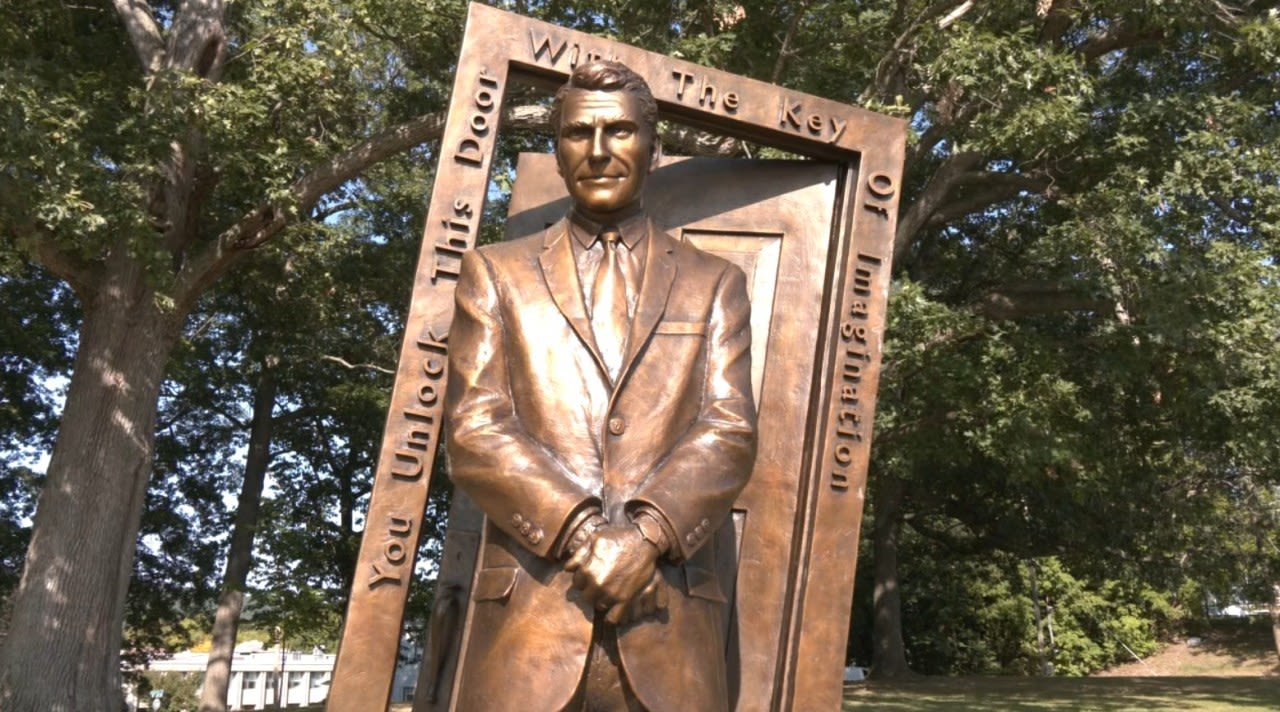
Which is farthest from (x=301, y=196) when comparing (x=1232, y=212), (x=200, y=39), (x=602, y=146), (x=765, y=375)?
(x=602, y=146)

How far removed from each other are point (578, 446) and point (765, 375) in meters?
1.32

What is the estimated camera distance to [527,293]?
3791 millimetres

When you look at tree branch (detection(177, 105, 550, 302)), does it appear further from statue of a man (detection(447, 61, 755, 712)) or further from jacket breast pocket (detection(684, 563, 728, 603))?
jacket breast pocket (detection(684, 563, 728, 603))

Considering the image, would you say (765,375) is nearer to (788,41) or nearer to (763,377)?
(763,377)

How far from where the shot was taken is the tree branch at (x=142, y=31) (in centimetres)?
1470

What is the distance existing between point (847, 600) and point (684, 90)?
6.16 feet

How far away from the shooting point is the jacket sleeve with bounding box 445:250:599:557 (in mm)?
3301

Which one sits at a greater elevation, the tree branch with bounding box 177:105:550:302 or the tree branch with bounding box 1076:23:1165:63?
the tree branch with bounding box 1076:23:1165:63

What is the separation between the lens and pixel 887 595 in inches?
931

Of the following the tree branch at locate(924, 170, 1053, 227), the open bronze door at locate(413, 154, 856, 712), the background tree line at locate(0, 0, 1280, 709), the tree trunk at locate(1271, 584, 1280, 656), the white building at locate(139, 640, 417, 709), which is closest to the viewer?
the open bronze door at locate(413, 154, 856, 712)

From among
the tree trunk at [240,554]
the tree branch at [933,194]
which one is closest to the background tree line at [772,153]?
the tree branch at [933,194]

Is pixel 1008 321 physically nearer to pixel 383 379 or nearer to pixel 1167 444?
pixel 1167 444

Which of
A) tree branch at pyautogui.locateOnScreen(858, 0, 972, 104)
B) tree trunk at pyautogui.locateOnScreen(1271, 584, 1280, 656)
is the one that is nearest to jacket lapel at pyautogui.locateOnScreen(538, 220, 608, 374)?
tree branch at pyautogui.locateOnScreen(858, 0, 972, 104)

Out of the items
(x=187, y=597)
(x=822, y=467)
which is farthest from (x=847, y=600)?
(x=187, y=597)
